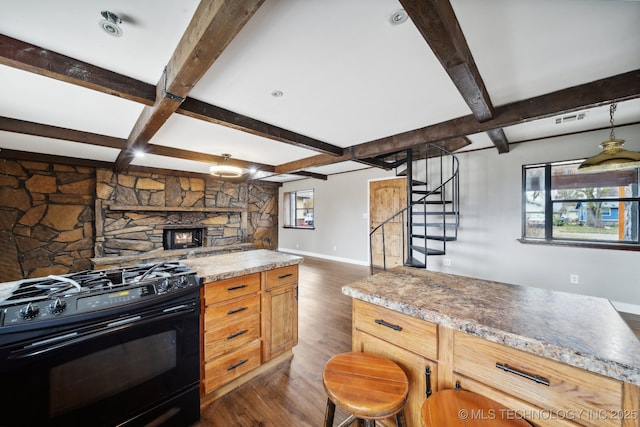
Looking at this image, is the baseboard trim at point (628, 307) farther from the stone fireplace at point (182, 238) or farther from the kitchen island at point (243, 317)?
the stone fireplace at point (182, 238)

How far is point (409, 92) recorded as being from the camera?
7.34 feet

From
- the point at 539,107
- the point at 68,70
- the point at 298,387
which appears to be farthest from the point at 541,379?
the point at 68,70

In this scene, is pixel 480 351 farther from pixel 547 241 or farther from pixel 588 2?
pixel 547 241

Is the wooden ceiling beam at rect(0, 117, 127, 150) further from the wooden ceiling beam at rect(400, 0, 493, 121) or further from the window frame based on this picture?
the window frame

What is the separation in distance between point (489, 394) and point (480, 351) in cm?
16

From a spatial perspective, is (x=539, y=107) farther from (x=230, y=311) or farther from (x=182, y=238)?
(x=182, y=238)

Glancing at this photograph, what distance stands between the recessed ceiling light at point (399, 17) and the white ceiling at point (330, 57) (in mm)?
44

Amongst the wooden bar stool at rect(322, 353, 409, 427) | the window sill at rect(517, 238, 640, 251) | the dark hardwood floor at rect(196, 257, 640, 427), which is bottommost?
the dark hardwood floor at rect(196, 257, 640, 427)

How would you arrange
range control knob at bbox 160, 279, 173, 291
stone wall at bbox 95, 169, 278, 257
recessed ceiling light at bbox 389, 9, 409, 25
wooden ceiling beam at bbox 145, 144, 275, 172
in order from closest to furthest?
recessed ceiling light at bbox 389, 9, 409, 25 → range control knob at bbox 160, 279, 173, 291 → wooden ceiling beam at bbox 145, 144, 275, 172 → stone wall at bbox 95, 169, 278, 257

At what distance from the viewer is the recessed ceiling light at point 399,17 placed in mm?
1324

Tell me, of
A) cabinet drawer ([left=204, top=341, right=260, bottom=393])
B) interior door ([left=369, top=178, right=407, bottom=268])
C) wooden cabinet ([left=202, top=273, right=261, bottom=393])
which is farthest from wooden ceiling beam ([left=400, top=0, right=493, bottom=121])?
interior door ([left=369, top=178, right=407, bottom=268])

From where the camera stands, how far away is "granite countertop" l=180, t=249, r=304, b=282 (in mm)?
1732

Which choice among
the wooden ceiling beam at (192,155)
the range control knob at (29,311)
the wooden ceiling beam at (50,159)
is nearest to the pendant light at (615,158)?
the range control knob at (29,311)

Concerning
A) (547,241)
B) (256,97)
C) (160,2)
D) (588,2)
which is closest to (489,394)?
(588,2)
